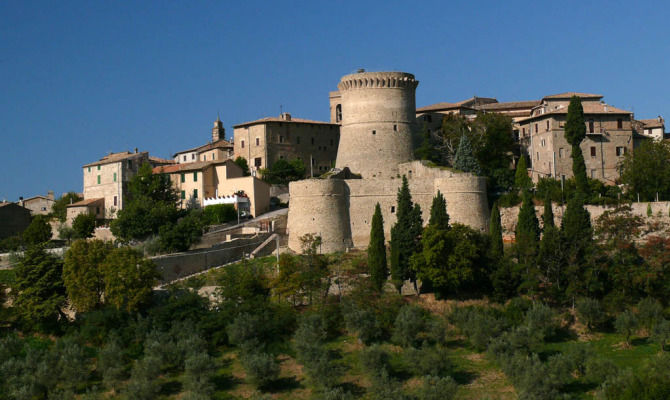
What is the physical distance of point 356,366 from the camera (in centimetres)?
3762

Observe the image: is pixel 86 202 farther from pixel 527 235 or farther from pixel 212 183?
pixel 527 235

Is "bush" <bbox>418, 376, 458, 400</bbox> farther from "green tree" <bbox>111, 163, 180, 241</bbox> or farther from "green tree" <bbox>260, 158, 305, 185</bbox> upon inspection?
"green tree" <bbox>260, 158, 305, 185</bbox>

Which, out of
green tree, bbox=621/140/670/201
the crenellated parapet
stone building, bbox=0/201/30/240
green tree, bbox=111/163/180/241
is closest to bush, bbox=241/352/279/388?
green tree, bbox=111/163/180/241

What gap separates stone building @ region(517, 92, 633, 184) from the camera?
58.8m

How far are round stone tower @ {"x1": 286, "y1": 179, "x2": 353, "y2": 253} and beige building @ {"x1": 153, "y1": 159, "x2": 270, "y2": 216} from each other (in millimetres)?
7792

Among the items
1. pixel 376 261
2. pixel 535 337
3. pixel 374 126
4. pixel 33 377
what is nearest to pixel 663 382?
pixel 535 337

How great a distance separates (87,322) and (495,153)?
2968cm

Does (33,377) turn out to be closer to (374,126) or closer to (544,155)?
(374,126)

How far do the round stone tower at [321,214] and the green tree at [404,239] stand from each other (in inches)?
195

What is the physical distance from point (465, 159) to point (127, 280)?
22.7 metres

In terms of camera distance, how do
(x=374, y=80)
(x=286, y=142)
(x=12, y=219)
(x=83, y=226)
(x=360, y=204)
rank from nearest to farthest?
(x=360, y=204)
(x=374, y=80)
(x=83, y=226)
(x=12, y=219)
(x=286, y=142)

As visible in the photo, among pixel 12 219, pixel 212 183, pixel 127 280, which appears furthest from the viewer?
pixel 12 219

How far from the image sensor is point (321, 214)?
5059cm

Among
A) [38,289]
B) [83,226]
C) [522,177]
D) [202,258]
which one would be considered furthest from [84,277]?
[522,177]
